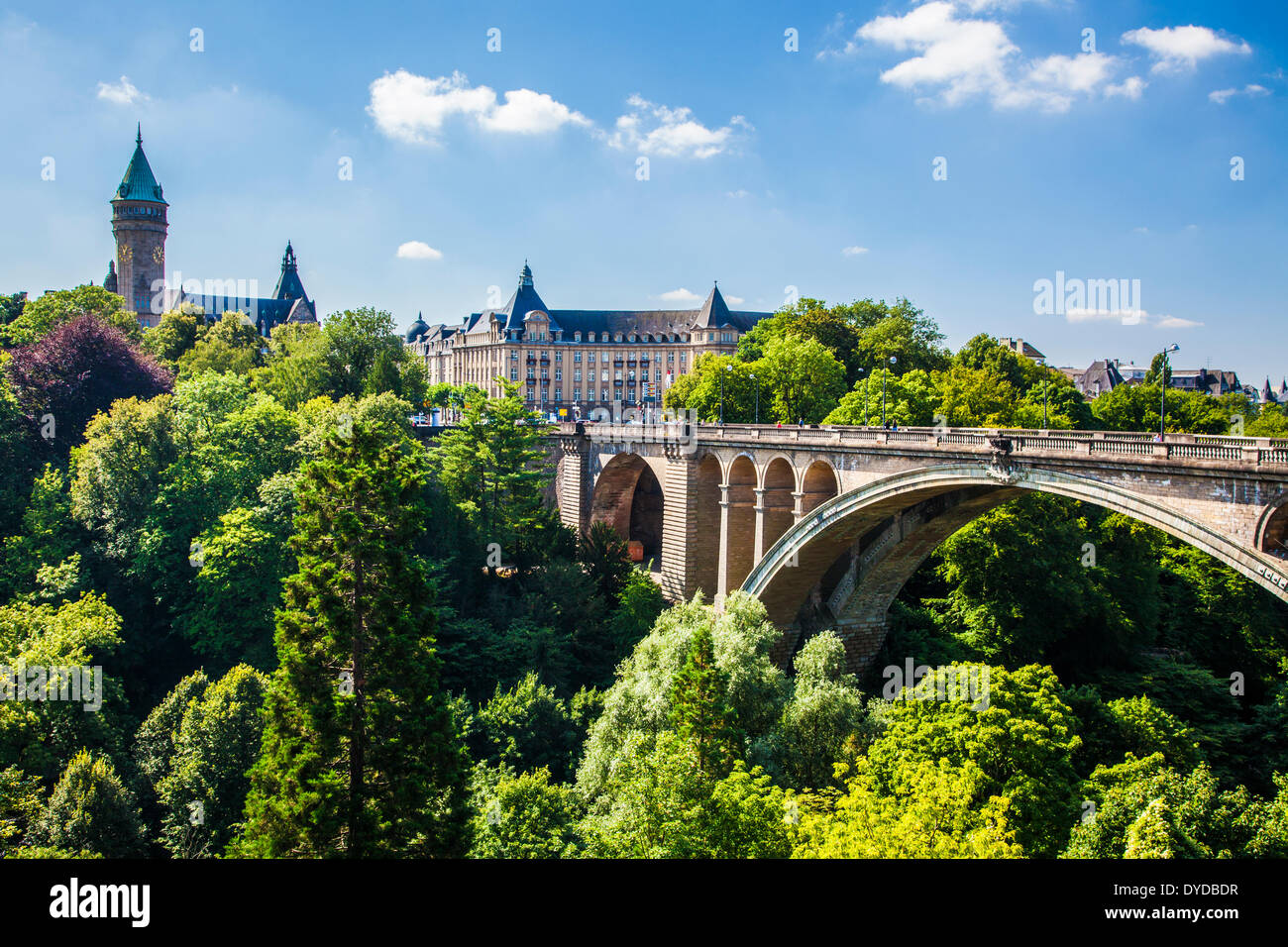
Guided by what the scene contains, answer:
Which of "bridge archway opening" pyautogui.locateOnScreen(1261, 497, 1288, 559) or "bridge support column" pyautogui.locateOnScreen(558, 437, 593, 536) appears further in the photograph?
"bridge support column" pyautogui.locateOnScreen(558, 437, 593, 536)

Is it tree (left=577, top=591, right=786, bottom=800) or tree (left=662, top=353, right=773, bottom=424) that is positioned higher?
tree (left=662, top=353, right=773, bottom=424)

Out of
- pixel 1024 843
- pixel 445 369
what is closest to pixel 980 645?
pixel 1024 843

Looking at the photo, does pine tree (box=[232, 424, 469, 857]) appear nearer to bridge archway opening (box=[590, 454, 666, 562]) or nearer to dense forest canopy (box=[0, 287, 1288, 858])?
dense forest canopy (box=[0, 287, 1288, 858])

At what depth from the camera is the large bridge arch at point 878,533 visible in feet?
79.3

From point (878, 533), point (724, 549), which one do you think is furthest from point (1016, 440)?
point (724, 549)

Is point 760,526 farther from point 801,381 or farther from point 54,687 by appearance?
point 54,687

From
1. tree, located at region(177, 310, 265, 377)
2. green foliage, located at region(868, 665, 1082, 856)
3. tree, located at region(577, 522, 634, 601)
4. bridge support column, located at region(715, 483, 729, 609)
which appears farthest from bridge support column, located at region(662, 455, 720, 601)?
tree, located at region(177, 310, 265, 377)

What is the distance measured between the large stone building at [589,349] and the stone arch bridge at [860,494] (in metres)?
62.6

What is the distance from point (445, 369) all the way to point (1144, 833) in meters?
126

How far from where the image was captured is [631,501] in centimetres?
5294

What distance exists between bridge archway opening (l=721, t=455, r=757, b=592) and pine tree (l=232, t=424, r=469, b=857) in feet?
65.8

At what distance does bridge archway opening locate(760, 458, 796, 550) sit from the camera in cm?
3600

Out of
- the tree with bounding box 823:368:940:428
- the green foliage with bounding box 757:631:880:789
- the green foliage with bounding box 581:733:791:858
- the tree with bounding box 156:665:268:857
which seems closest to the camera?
the green foliage with bounding box 581:733:791:858

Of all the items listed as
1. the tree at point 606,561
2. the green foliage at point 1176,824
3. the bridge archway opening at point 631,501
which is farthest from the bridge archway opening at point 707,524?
the green foliage at point 1176,824
